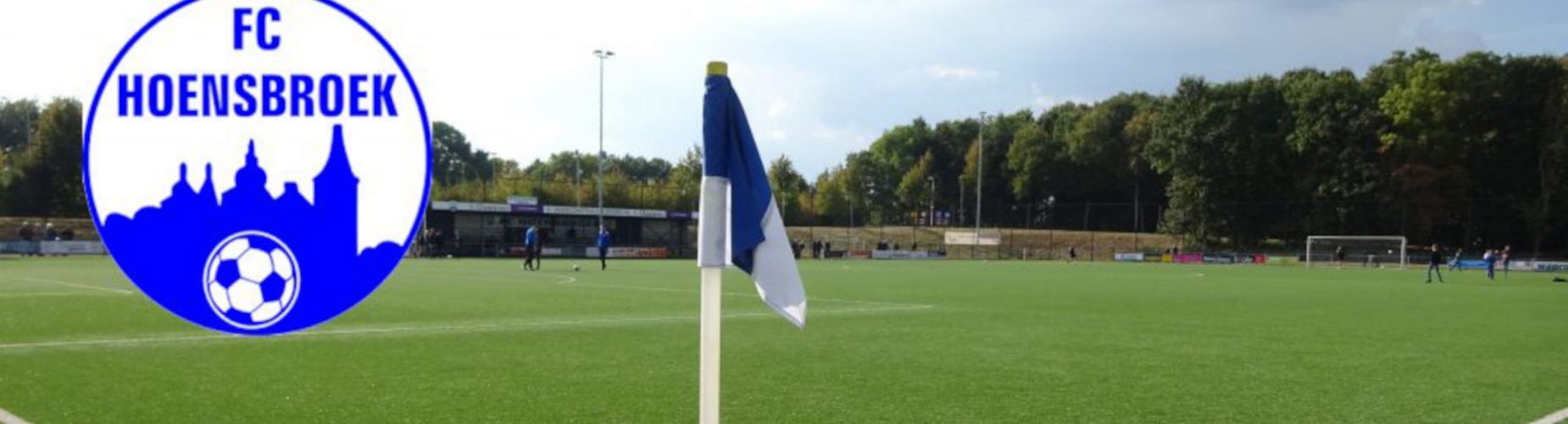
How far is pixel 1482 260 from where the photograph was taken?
58469 millimetres

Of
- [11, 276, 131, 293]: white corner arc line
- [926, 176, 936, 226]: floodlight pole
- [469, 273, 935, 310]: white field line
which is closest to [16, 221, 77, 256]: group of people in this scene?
[11, 276, 131, 293]: white corner arc line

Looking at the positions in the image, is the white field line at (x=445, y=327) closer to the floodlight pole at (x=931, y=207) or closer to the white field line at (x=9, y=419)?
the white field line at (x=9, y=419)

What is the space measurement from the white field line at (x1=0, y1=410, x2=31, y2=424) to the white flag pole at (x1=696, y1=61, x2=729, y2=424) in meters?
4.64

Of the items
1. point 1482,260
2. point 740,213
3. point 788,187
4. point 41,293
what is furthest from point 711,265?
point 788,187

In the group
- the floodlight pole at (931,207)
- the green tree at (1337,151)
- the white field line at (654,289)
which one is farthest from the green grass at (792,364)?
the floodlight pole at (931,207)

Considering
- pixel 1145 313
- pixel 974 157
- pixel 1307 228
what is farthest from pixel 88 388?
pixel 974 157

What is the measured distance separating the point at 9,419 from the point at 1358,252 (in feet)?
221

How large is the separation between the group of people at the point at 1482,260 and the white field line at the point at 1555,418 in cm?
3140

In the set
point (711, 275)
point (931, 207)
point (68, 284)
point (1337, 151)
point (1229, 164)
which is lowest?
point (68, 284)

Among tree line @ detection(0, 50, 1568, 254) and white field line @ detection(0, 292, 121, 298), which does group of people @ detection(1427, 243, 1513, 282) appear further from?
white field line @ detection(0, 292, 121, 298)

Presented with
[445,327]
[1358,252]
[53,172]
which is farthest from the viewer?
[53,172]

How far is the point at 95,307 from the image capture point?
1582 centimetres

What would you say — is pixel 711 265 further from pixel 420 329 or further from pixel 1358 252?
pixel 1358 252

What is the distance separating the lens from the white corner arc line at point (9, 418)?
6.79 m
